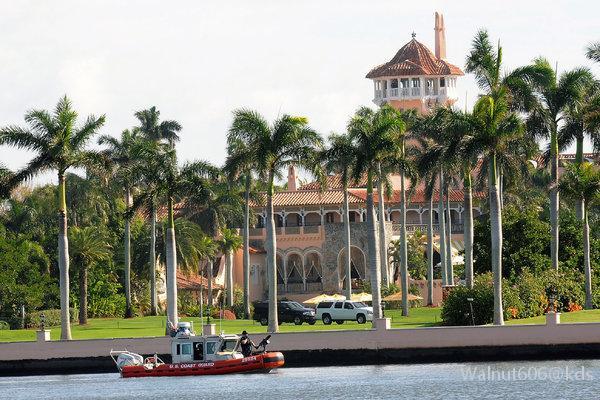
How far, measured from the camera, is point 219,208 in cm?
11288

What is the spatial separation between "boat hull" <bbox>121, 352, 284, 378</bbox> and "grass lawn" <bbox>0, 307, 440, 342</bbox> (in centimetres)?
891

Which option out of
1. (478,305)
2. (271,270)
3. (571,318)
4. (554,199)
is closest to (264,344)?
(271,270)

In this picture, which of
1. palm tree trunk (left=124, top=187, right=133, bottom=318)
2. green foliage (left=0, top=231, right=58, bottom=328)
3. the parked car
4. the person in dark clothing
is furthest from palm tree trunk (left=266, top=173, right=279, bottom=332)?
palm tree trunk (left=124, top=187, right=133, bottom=318)

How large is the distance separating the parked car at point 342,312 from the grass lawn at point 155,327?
0.53 m

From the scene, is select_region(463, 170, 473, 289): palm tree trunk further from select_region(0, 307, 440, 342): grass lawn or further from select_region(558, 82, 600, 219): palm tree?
select_region(558, 82, 600, 219): palm tree

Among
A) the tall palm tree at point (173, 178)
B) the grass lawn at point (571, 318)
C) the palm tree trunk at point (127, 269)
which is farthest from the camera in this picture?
the palm tree trunk at point (127, 269)

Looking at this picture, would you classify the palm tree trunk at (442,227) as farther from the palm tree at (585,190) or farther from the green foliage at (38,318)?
the green foliage at (38,318)

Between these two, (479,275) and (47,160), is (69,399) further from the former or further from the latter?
(479,275)

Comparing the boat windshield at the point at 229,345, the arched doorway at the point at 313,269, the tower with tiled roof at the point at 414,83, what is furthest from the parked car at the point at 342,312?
the tower with tiled roof at the point at 414,83

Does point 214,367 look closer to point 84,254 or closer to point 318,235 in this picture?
point 84,254

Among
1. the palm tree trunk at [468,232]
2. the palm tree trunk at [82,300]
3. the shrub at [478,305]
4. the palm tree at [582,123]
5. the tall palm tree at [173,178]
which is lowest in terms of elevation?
the shrub at [478,305]

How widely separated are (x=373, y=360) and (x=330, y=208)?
53636 millimetres

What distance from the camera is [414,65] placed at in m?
138

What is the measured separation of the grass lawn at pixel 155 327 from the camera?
8054 centimetres
